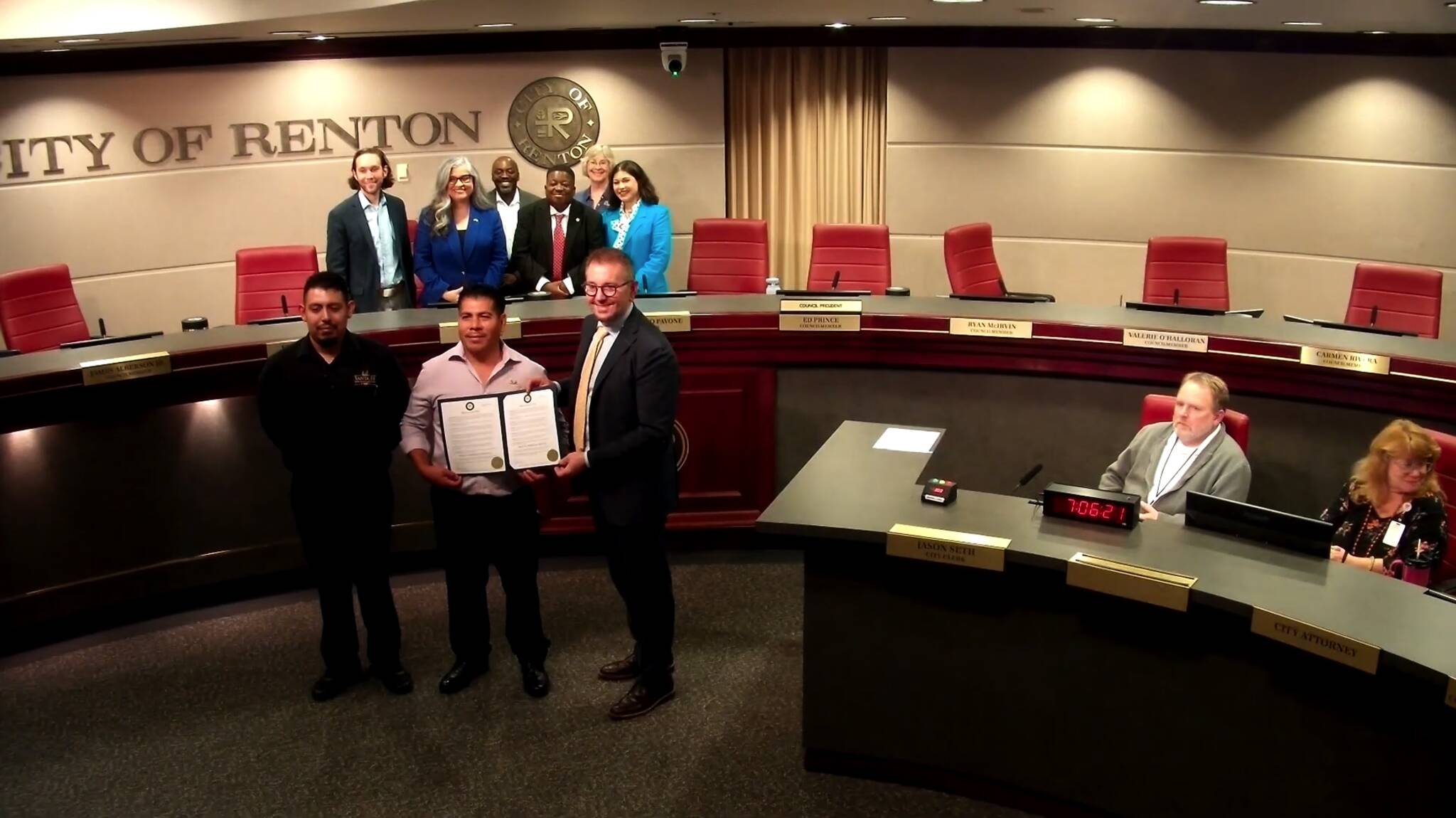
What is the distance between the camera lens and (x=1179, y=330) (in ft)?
14.3

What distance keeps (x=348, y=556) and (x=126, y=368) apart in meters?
1.13

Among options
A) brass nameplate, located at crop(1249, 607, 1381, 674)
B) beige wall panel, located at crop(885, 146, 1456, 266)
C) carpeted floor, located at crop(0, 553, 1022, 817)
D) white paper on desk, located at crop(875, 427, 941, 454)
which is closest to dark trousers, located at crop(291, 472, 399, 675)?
carpeted floor, located at crop(0, 553, 1022, 817)

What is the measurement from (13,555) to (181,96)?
4358mm

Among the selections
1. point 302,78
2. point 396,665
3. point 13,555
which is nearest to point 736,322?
point 396,665

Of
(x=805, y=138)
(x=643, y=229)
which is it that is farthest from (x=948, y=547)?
(x=805, y=138)

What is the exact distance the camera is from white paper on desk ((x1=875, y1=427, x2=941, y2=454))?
12.1 ft

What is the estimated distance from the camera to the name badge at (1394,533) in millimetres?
3311

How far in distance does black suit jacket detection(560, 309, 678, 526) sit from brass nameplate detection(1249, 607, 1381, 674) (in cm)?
172

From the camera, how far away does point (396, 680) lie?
3904 millimetres

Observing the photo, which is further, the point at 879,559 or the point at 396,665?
the point at 396,665

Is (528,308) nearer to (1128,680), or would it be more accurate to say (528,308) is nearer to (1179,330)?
(1179,330)

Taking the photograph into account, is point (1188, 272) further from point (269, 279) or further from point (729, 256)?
point (269, 279)

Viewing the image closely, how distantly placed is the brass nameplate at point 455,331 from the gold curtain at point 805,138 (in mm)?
3855

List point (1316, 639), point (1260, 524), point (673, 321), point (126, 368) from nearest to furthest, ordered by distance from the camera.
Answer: point (1316, 639) → point (1260, 524) → point (126, 368) → point (673, 321)
